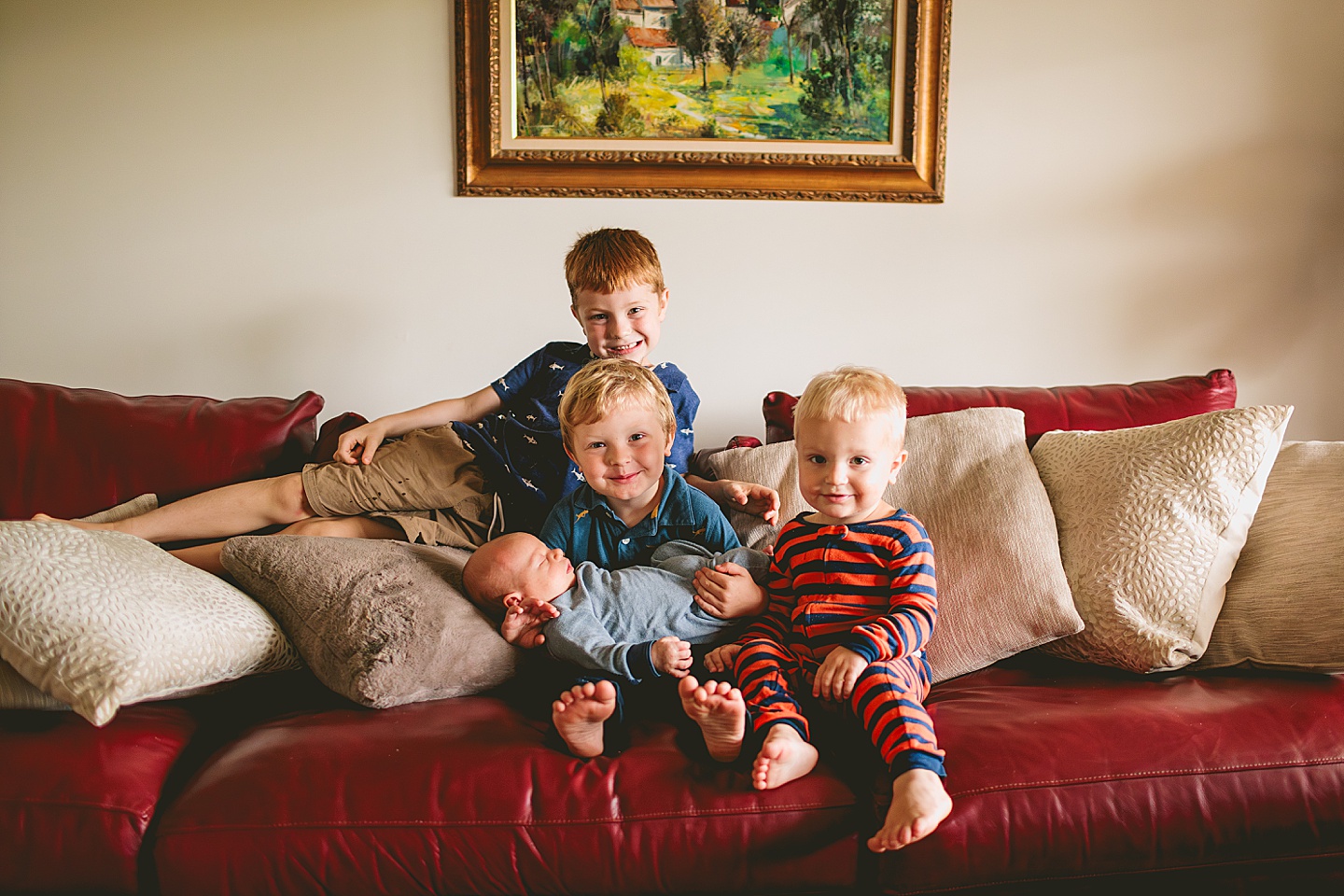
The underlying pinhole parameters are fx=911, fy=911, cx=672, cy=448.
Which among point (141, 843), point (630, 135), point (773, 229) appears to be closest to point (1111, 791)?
point (141, 843)

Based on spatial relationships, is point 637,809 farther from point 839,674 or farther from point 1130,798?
point 1130,798

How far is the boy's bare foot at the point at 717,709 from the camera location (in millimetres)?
1212

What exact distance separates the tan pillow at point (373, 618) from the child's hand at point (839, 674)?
0.51 metres

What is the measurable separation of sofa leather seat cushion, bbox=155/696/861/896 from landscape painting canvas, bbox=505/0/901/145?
1.65 metres

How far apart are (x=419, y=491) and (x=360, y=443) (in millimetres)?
163

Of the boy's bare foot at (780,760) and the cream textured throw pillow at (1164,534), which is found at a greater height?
the cream textured throw pillow at (1164,534)

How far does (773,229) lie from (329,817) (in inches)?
68.3

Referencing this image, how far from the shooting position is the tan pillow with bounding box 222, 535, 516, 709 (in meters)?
1.41

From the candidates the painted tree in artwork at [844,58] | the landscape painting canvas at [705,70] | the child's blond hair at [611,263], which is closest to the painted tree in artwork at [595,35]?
the landscape painting canvas at [705,70]

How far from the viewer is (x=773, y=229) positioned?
7.77 feet

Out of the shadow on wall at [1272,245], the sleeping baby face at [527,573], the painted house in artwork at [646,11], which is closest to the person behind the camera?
the sleeping baby face at [527,573]

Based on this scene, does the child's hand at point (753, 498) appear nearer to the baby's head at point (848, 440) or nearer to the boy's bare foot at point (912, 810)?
the baby's head at point (848, 440)

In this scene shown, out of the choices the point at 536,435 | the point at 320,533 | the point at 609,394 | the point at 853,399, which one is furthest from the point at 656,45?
the point at 320,533

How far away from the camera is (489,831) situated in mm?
1187
